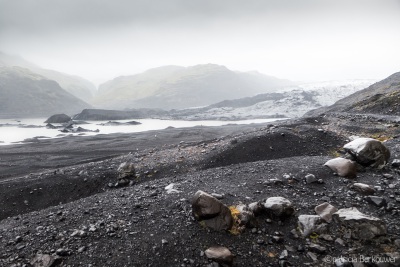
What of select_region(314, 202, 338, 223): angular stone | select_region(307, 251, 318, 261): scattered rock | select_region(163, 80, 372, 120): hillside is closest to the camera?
select_region(307, 251, 318, 261): scattered rock

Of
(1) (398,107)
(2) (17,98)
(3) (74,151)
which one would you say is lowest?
(3) (74,151)

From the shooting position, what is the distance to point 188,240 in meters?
5.28

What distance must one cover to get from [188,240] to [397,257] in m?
3.45

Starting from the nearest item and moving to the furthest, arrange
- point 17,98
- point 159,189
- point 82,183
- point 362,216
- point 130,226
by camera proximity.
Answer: point 362,216 < point 130,226 < point 159,189 < point 82,183 < point 17,98

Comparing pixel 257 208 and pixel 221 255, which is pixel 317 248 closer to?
pixel 257 208

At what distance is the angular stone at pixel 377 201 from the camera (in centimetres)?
575

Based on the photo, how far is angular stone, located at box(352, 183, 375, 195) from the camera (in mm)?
6254

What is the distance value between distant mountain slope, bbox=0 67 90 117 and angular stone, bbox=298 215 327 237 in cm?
12112

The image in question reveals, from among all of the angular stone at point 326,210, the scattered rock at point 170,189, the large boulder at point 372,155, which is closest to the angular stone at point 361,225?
the angular stone at point 326,210

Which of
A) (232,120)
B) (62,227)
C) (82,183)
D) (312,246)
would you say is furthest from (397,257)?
(232,120)

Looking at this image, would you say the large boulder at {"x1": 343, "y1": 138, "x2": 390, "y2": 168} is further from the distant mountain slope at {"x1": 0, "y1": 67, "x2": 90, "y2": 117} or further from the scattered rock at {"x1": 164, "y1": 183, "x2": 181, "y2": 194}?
the distant mountain slope at {"x1": 0, "y1": 67, "x2": 90, "y2": 117}

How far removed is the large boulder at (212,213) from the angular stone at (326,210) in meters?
1.80

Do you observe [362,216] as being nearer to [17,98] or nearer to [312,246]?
[312,246]

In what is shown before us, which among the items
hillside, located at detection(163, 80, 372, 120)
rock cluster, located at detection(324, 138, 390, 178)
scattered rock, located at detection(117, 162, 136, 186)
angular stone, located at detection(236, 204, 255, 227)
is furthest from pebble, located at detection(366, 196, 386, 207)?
hillside, located at detection(163, 80, 372, 120)
